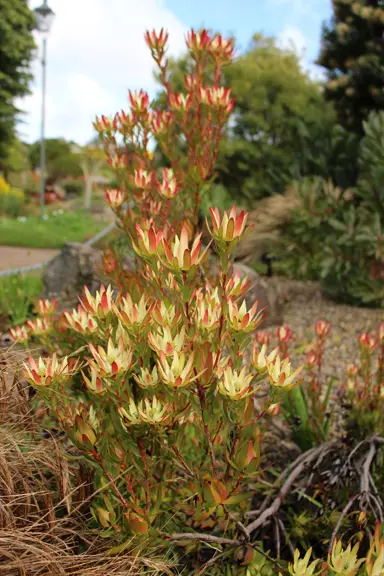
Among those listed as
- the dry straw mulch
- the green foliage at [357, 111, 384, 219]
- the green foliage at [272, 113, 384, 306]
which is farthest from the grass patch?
the dry straw mulch

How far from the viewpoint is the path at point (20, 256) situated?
11.3 m

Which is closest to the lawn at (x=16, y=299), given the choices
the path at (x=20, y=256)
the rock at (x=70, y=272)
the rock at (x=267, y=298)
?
the rock at (x=70, y=272)

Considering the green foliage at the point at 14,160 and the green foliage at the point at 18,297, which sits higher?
the green foliage at the point at 14,160

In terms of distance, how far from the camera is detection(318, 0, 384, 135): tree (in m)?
8.70

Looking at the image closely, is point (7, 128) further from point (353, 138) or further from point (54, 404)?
point (54, 404)

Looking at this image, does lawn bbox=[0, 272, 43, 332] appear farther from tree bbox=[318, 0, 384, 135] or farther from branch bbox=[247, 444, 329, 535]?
tree bbox=[318, 0, 384, 135]

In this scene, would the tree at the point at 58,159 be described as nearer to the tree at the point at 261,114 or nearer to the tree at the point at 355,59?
the tree at the point at 261,114

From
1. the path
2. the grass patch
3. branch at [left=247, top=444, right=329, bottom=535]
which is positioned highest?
branch at [left=247, top=444, right=329, bottom=535]

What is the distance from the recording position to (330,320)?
19.4 feet

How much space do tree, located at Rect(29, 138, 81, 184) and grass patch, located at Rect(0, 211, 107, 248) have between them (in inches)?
675

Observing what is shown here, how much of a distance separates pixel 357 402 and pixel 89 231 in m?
18.3

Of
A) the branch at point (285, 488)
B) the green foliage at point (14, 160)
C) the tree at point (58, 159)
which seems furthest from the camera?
the tree at point (58, 159)

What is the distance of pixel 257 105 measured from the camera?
1320 centimetres

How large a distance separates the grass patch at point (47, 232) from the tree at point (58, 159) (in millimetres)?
17137
